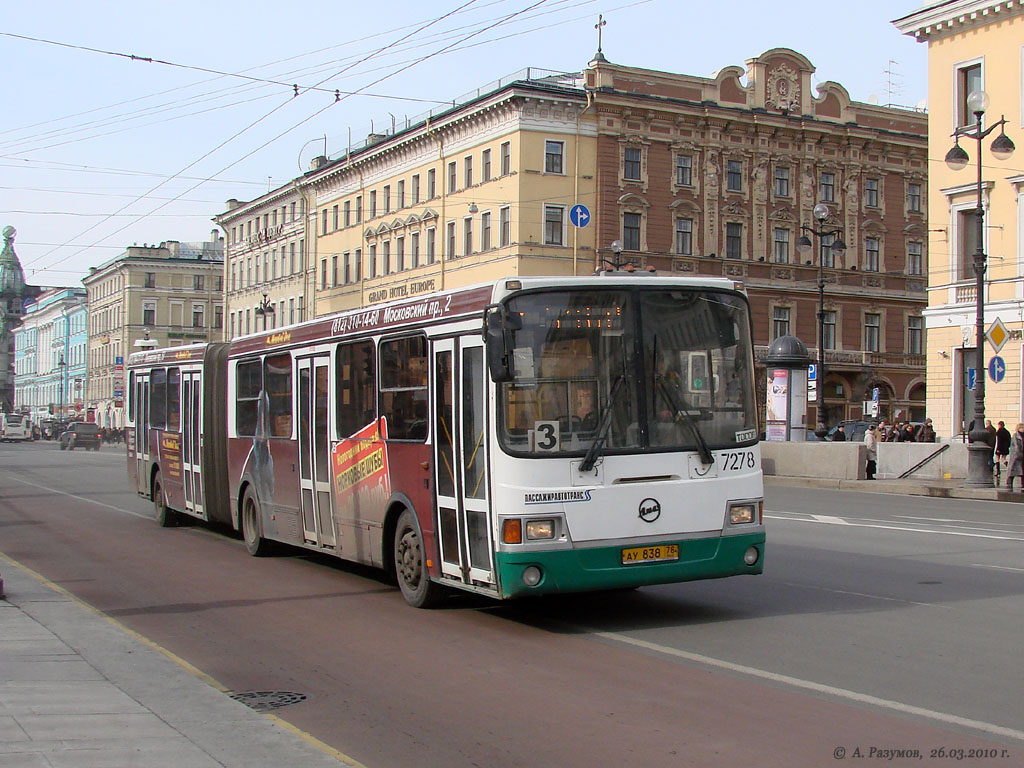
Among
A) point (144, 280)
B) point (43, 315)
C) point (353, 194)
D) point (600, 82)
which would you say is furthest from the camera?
point (43, 315)

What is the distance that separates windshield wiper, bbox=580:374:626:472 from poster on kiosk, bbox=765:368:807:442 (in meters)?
26.8

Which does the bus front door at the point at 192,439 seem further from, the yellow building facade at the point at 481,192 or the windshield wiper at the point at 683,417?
the yellow building facade at the point at 481,192

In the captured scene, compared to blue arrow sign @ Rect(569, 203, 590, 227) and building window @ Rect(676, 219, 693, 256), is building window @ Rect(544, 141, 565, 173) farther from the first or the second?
building window @ Rect(676, 219, 693, 256)

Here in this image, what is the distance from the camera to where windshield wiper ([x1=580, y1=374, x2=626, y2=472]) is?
9.19 metres

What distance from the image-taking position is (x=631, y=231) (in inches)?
2244

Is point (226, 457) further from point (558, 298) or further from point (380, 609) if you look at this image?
point (558, 298)

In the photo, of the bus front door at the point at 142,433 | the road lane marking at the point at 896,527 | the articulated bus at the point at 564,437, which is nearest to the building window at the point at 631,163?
the road lane marking at the point at 896,527

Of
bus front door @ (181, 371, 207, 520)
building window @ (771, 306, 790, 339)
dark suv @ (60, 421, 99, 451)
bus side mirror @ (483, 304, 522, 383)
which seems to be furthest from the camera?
dark suv @ (60, 421, 99, 451)

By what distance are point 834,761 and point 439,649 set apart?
3.75 meters

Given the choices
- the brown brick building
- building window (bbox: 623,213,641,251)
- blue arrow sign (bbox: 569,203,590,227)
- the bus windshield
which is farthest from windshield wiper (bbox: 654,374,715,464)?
building window (bbox: 623,213,641,251)

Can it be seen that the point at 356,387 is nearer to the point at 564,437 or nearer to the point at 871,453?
the point at 564,437

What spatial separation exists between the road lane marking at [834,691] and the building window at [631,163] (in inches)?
1938

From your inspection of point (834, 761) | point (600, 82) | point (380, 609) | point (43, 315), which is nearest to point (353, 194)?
point (600, 82)

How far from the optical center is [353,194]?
2704 inches
